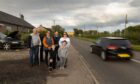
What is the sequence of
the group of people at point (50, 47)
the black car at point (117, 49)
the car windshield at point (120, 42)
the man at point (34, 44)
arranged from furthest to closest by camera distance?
1. the car windshield at point (120, 42)
2. the black car at point (117, 49)
3. the man at point (34, 44)
4. the group of people at point (50, 47)

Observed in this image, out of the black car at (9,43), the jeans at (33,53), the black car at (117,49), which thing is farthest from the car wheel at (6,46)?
the jeans at (33,53)

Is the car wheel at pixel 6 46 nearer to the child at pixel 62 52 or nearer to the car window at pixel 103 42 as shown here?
the car window at pixel 103 42

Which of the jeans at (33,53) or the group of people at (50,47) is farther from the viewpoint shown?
the jeans at (33,53)

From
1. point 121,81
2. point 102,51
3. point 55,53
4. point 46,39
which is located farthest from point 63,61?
point 102,51

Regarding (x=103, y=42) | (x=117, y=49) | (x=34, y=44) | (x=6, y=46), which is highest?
(x=34, y=44)

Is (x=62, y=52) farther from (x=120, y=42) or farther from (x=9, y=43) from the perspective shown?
(x=9, y=43)

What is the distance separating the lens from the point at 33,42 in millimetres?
10688

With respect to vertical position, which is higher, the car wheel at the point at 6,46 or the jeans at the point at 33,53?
the jeans at the point at 33,53

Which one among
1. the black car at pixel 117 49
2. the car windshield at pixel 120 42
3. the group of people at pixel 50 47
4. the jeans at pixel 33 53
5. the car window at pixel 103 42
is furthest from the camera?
the car window at pixel 103 42

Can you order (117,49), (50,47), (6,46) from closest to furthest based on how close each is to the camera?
(50,47)
(117,49)
(6,46)

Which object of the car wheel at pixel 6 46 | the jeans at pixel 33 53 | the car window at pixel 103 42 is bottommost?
the car wheel at pixel 6 46

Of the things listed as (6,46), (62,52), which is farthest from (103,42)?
(6,46)

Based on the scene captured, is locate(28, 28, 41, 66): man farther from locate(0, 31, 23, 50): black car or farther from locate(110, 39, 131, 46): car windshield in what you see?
locate(0, 31, 23, 50): black car

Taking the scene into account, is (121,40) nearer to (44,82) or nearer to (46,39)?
(46,39)
